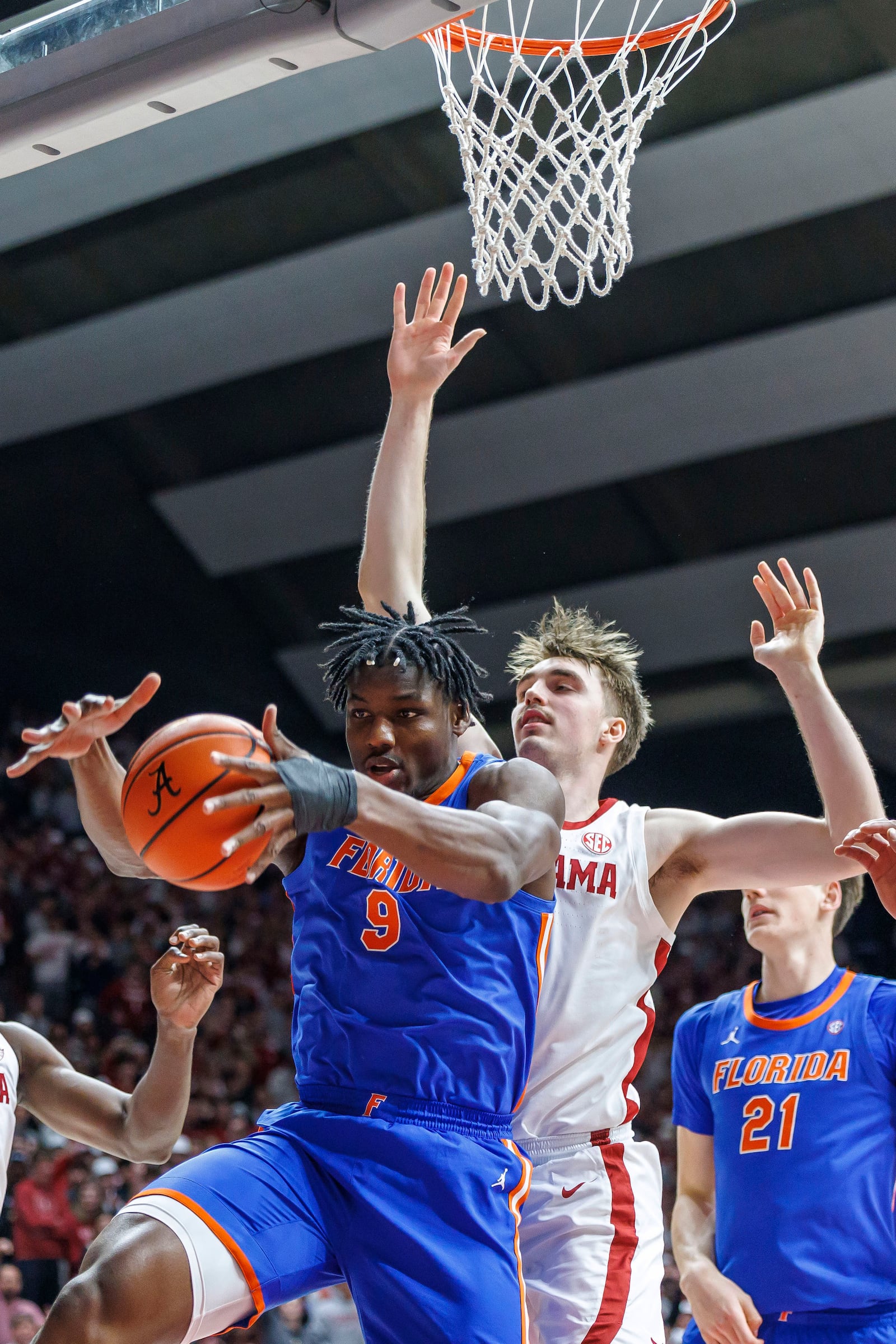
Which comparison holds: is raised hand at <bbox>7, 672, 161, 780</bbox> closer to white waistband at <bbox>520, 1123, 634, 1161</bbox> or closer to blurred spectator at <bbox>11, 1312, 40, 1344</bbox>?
white waistband at <bbox>520, 1123, 634, 1161</bbox>

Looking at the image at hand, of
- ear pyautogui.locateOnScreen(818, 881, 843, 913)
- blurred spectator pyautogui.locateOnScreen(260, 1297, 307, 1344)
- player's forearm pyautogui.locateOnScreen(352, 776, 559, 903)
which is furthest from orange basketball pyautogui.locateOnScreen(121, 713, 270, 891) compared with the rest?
blurred spectator pyautogui.locateOnScreen(260, 1297, 307, 1344)

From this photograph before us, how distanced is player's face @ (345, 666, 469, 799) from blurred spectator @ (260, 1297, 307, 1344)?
549cm

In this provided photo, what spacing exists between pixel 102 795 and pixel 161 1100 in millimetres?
1038

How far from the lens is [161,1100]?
383 centimetres

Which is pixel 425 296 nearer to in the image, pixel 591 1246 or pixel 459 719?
pixel 459 719

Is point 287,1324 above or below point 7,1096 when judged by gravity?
below

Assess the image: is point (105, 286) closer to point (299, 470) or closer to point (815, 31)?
point (299, 470)

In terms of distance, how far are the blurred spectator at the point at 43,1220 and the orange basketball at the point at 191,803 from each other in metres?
6.22

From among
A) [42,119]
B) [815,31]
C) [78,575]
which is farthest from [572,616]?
[78,575]

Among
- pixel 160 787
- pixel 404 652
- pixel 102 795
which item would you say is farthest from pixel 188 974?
pixel 160 787

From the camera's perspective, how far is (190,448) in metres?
13.2

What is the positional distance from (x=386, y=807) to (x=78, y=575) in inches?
474

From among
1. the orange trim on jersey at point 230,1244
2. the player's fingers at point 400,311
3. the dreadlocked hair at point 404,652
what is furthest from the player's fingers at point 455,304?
the orange trim on jersey at point 230,1244

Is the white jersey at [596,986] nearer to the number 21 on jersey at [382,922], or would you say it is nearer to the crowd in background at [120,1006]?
the number 21 on jersey at [382,922]
